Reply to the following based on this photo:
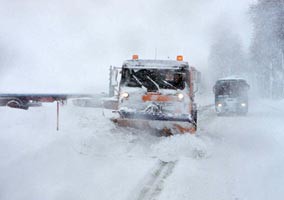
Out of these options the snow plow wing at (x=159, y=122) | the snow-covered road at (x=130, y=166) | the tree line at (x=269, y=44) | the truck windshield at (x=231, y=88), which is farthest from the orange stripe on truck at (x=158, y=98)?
the tree line at (x=269, y=44)

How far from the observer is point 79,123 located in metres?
13.5

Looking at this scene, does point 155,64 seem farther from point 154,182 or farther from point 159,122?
point 154,182

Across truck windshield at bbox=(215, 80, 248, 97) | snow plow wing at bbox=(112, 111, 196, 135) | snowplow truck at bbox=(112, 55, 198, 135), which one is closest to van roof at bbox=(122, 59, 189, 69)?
snowplow truck at bbox=(112, 55, 198, 135)

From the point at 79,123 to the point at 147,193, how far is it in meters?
8.05

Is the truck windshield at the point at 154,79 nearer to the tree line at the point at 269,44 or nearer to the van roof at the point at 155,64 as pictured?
the van roof at the point at 155,64

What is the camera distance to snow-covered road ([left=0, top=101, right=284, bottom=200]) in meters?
5.84

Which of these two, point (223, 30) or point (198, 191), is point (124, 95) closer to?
point (198, 191)

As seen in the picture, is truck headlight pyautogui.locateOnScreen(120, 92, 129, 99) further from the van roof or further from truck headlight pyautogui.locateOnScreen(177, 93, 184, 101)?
truck headlight pyautogui.locateOnScreen(177, 93, 184, 101)

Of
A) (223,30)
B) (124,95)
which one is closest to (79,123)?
(124,95)

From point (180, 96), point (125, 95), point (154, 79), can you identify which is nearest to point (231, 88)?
point (154, 79)

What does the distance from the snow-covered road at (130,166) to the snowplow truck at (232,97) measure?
13.8 m

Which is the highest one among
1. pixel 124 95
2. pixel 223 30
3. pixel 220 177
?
pixel 223 30

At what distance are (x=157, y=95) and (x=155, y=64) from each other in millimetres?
1158

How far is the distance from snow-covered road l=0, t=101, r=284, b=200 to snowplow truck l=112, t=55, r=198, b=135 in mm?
509
